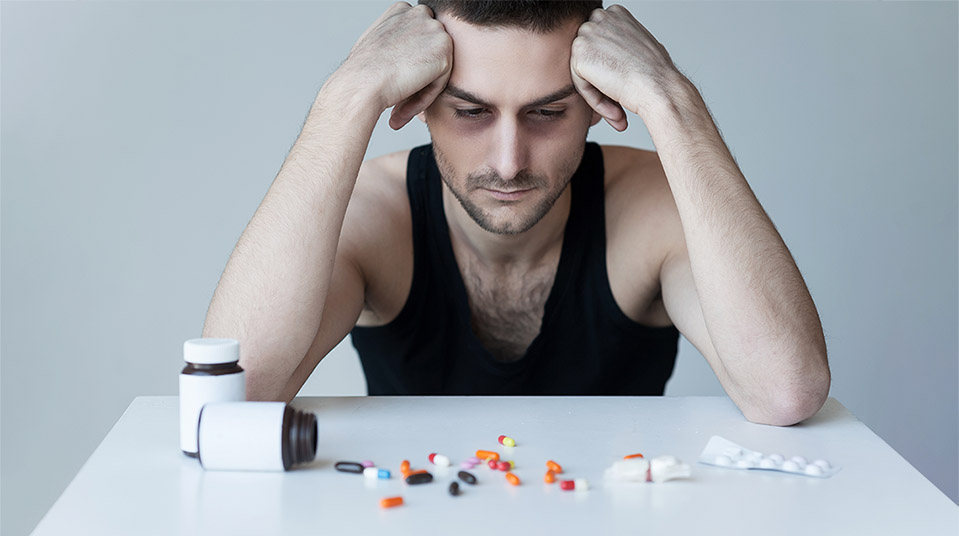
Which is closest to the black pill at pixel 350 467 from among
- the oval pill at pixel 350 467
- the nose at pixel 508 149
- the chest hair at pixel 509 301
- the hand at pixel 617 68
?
the oval pill at pixel 350 467

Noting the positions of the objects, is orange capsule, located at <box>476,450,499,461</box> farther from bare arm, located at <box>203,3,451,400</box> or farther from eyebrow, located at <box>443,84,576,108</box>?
eyebrow, located at <box>443,84,576,108</box>

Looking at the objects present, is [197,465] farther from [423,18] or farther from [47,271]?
[47,271]

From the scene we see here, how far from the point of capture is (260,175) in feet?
9.97

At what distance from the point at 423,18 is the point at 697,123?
499mm

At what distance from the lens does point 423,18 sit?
167cm

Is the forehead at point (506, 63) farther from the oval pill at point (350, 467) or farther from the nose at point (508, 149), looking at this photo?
the oval pill at point (350, 467)

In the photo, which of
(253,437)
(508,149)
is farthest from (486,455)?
(508,149)

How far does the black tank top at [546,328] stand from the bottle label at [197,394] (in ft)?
2.72

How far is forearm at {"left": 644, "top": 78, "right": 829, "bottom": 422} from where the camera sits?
138 centimetres

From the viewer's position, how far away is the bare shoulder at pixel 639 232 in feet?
6.04

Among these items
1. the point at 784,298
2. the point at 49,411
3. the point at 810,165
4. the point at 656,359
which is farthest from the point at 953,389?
the point at 49,411

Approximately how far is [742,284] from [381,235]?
2.46ft

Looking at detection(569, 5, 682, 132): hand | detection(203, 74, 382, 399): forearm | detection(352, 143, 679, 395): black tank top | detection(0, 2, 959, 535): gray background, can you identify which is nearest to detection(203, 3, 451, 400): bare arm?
detection(203, 74, 382, 399): forearm

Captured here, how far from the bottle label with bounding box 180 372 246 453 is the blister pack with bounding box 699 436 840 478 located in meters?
0.58
